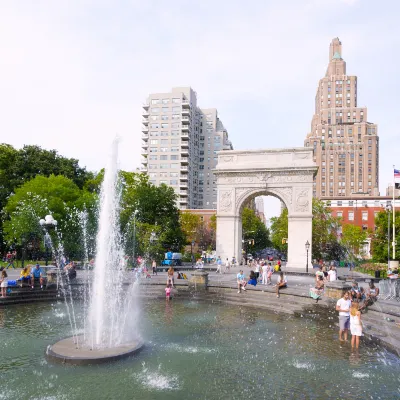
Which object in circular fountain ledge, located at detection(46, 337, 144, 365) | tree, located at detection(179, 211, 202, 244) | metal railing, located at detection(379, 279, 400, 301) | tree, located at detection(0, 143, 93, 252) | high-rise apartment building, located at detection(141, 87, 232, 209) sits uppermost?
high-rise apartment building, located at detection(141, 87, 232, 209)

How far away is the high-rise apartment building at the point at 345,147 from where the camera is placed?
114 metres

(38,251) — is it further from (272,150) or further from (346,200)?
(346,200)

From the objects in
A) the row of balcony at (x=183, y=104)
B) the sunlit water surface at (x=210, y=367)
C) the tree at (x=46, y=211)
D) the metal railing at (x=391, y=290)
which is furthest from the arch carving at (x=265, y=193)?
the row of balcony at (x=183, y=104)

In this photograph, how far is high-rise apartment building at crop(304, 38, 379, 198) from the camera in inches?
4505

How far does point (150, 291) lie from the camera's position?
874 inches

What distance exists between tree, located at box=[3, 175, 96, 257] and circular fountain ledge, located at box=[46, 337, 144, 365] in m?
27.9

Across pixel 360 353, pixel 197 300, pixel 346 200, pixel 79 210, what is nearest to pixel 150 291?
pixel 197 300

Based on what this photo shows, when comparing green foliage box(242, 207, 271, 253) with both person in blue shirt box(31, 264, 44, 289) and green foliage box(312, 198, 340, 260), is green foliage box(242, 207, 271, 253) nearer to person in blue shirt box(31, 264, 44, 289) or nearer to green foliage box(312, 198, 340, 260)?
green foliage box(312, 198, 340, 260)

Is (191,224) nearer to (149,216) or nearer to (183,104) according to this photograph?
(149,216)

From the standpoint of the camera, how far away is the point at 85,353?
384 inches

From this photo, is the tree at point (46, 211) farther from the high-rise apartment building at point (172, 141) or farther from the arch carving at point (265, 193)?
the high-rise apartment building at point (172, 141)

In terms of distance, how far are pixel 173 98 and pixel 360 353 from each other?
8006 centimetres

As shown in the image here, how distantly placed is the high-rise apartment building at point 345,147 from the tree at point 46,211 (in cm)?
8548

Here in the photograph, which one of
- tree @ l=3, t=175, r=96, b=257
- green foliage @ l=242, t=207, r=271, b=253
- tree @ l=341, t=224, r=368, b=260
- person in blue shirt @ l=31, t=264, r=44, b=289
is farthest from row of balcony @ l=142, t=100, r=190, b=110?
person in blue shirt @ l=31, t=264, r=44, b=289
